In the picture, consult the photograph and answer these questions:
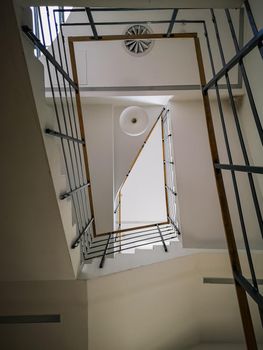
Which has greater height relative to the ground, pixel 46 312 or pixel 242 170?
pixel 242 170

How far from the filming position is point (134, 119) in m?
2.24

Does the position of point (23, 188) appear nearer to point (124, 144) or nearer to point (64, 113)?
point (64, 113)

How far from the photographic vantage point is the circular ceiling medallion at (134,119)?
222cm

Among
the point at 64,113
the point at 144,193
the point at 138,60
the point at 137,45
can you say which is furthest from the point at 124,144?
the point at 144,193

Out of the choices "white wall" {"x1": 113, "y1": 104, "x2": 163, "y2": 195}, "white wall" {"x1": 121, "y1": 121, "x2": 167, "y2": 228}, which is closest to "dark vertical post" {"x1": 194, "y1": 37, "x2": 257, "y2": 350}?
"white wall" {"x1": 113, "y1": 104, "x2": 163, "y2": 195}

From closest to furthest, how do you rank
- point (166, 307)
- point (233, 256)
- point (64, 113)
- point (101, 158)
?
point (233, 256) < point (64, 113) < point (166, 307) < point (101, 158)

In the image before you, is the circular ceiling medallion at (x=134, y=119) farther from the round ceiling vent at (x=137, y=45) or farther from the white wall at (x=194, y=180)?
the round ceiling vent at (x=137, y=45)

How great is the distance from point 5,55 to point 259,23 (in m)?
1.85

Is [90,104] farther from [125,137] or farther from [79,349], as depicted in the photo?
[79,349]

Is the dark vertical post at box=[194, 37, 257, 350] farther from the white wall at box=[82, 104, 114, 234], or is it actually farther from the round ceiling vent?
the white wall at box=[82, 104, 114, 234]

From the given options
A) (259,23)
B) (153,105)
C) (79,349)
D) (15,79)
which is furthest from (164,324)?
(259,23)

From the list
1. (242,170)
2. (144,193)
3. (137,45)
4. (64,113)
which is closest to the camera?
(242,170)

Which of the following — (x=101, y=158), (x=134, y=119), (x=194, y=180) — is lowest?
(x=194, y=180)

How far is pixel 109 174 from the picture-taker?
2.55 metres
